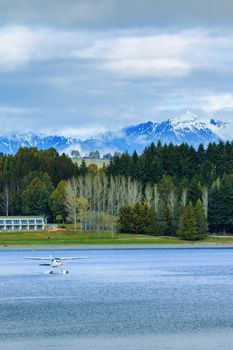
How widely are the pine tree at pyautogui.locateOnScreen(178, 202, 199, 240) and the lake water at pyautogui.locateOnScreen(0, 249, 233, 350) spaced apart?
45.9 metres

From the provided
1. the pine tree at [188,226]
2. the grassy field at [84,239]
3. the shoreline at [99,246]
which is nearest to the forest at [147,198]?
the pine tree at [188,226]

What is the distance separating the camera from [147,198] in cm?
17962

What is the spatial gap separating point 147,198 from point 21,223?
83.0ft

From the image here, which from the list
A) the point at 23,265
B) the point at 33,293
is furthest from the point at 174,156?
the point at 33,293

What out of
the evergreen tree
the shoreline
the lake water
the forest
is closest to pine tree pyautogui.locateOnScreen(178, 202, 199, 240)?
the forest

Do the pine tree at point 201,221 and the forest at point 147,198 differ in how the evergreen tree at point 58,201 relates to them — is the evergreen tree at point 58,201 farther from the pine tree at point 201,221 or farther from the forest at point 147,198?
the pine tree at point 201,221

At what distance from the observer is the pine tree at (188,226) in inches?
6447

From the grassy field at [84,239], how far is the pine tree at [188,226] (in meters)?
1.22

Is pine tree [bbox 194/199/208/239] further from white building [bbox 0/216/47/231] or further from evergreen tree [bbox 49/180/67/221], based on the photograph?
white building [bbox 0/216/47/231]

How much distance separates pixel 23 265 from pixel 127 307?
5417cm

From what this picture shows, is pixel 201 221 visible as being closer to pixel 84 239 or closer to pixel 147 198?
pixel 147 198

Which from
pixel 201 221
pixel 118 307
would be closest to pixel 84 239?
pixel 201 221

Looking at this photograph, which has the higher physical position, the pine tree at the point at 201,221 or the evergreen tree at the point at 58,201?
the evergreen tree at the point at 58,201

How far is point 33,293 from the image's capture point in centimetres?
8069
